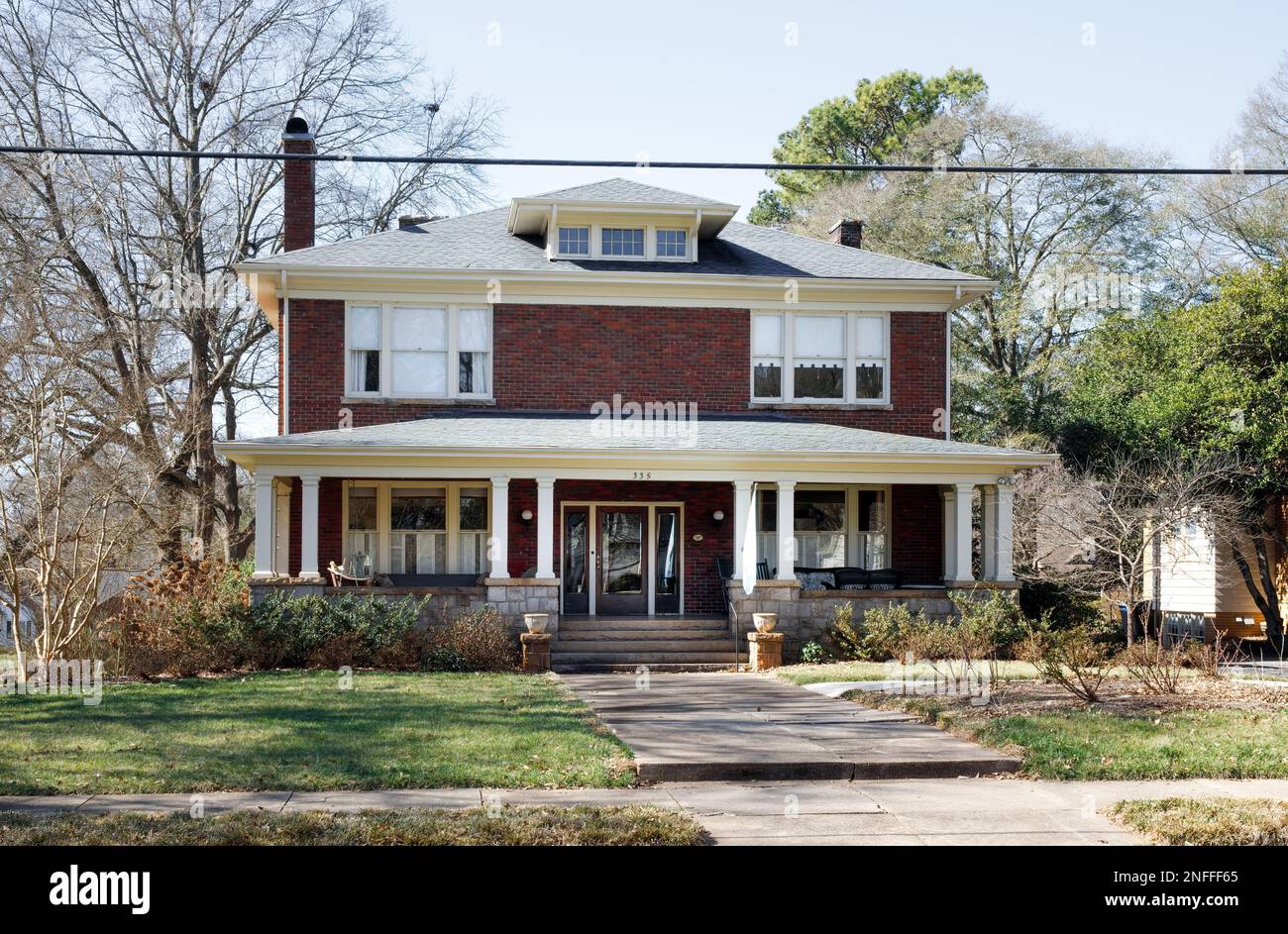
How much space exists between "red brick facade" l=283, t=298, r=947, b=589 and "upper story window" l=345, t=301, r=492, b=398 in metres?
0.25

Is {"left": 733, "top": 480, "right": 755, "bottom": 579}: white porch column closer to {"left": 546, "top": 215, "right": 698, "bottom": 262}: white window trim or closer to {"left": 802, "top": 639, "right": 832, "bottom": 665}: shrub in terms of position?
{"left": 802, "top": 639, "right": 832, "bottom": 665}: shrub

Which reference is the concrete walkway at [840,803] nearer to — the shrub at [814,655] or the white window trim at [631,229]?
the shrub at [814,655]

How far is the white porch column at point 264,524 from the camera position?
63.2 feet

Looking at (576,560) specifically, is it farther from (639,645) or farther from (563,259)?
(563,259)

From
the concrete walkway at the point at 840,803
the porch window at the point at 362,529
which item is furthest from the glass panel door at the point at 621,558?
the concrete walkway at the point at 840,803

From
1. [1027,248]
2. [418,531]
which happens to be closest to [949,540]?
[418,531]

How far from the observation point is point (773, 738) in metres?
11.5

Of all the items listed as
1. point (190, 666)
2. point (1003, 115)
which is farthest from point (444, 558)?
point (1003, 115)

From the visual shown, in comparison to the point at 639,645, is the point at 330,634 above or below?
above

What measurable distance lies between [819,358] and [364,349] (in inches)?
341

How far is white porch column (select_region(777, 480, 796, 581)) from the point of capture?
→ 2020 centimetres

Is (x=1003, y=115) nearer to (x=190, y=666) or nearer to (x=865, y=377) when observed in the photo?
(x=865, y=377)

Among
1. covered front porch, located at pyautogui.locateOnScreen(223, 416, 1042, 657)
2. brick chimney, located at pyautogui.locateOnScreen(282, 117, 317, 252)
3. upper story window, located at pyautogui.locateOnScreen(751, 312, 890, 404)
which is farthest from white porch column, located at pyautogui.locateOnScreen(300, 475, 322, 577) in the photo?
upper story window, located at pyautogui.locateOnScreen(751, 312, 890, 404)

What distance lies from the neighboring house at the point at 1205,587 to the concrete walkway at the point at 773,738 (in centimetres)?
1413
